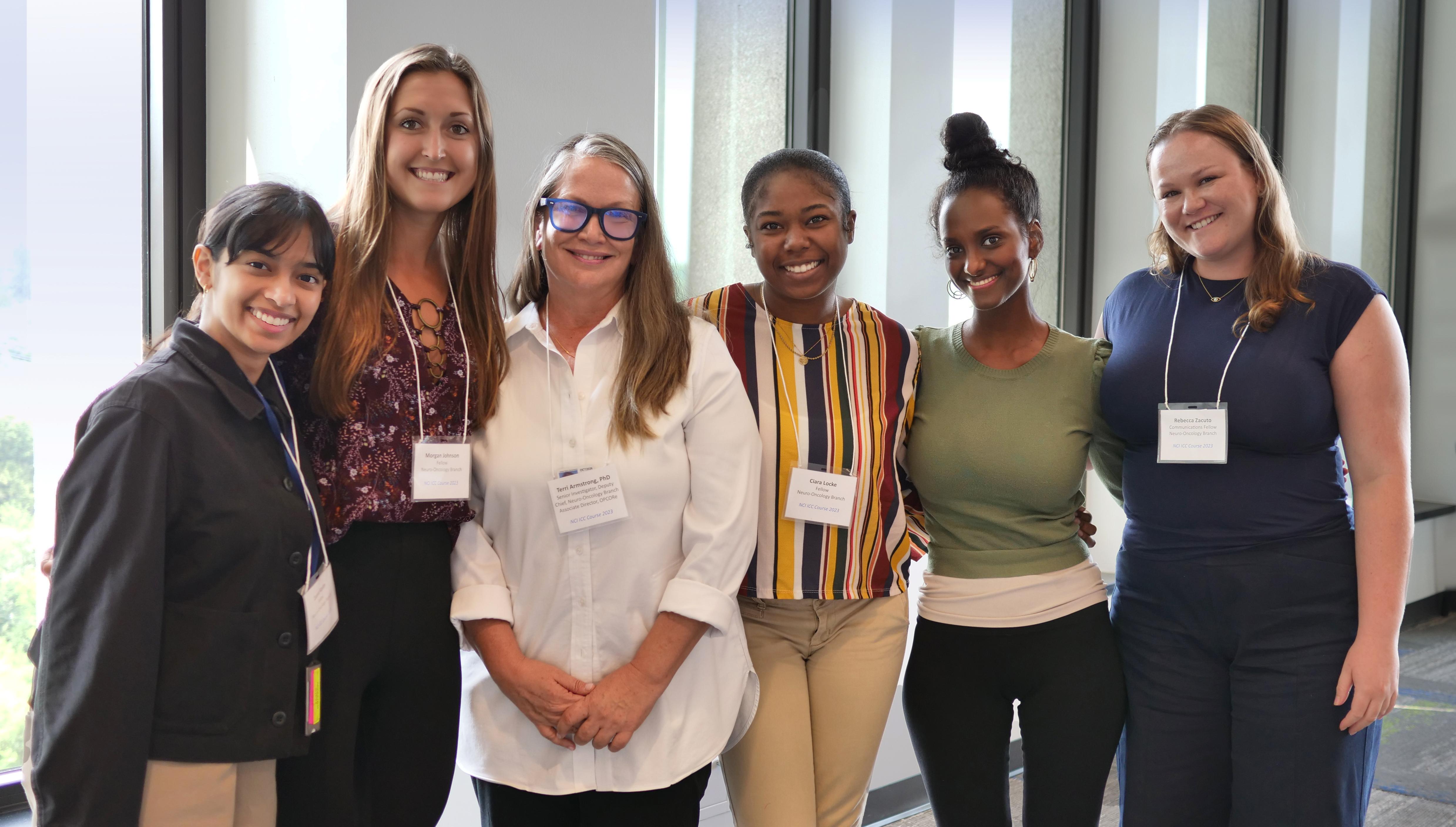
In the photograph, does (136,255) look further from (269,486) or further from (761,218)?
(761,218)

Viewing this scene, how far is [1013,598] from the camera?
1.98 metres

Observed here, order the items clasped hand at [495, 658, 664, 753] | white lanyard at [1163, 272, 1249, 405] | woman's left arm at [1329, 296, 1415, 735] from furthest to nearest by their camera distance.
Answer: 1. white lanyard at [1163, 272, 1249, 405]
2. woman's left arm at [1329, 296, 1415, 735]
3. clasped hand at [495, 658, 664, 753]

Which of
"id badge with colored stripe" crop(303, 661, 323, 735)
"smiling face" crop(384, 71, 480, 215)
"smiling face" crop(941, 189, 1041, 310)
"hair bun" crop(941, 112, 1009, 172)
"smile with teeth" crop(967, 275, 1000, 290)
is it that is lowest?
"id badge with colored stripe" crop(303, 661, 323, 735)

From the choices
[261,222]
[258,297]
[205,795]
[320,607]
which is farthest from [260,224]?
[205,795]

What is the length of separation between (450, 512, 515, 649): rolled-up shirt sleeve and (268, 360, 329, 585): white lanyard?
0.21m

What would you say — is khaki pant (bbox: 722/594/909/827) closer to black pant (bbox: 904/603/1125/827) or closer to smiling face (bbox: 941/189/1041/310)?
black pant (bbox: 904/603/1125/827)

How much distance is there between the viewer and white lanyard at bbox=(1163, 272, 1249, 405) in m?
1.93

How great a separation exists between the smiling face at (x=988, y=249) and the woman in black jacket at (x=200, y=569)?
3.97 ft

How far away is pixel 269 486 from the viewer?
4.94 feet

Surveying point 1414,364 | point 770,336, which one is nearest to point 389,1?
point 770,336

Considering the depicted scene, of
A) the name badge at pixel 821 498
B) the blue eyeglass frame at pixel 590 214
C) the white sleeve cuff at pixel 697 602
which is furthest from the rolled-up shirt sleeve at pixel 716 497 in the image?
the blue eyeglass frame at pixel 590 214

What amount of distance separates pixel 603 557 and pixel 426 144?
75 cm

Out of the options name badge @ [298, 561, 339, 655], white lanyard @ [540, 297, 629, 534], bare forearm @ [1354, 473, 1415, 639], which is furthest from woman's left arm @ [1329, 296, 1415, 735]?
name badge @ [298, 561, 339, 655]

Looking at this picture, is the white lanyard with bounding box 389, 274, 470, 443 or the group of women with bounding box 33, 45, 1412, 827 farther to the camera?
the white lanyard with bounding box 389, 274, 470, 443
